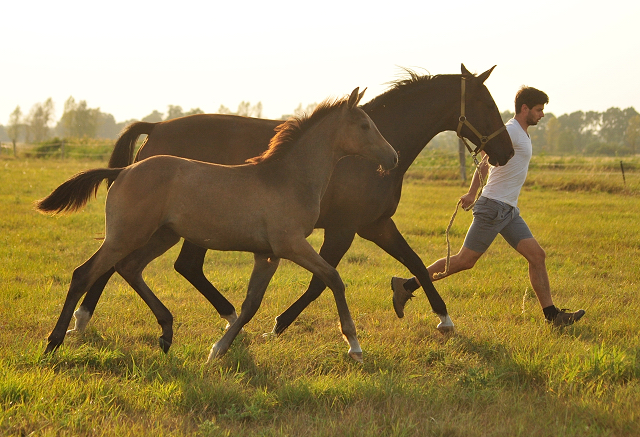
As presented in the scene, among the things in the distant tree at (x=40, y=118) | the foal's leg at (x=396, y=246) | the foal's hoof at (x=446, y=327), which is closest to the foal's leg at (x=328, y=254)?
the foal's leg at (x=396, y=246)

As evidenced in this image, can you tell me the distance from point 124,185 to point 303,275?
3.78 metres

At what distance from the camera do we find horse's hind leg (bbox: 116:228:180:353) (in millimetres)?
4449

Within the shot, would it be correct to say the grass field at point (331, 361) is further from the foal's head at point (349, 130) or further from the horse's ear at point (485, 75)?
the horse's ear at point (485, 75)

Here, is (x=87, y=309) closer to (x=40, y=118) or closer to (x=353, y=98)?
(x=353, y=98)

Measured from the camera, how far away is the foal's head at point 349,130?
14.9ft

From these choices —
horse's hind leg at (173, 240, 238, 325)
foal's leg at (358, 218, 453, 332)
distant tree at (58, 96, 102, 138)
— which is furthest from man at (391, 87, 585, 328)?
distant tree at (58, 96, 102, 138)

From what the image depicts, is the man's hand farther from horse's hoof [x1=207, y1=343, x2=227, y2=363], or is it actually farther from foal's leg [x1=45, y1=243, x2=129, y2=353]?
foal's leg [x1=45, y1=243, x2=129, y2=353]

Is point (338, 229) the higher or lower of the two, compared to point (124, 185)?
lower

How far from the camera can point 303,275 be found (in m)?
7.55

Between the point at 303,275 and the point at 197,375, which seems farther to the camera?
the point at 303,275

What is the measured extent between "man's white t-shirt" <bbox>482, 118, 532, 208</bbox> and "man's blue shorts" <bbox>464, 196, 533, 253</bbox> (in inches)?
3.3

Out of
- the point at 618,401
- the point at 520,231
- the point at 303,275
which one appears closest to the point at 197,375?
the point at 618,401

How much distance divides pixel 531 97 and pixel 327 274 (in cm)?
285

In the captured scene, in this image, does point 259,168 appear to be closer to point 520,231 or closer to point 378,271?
point 520,231
